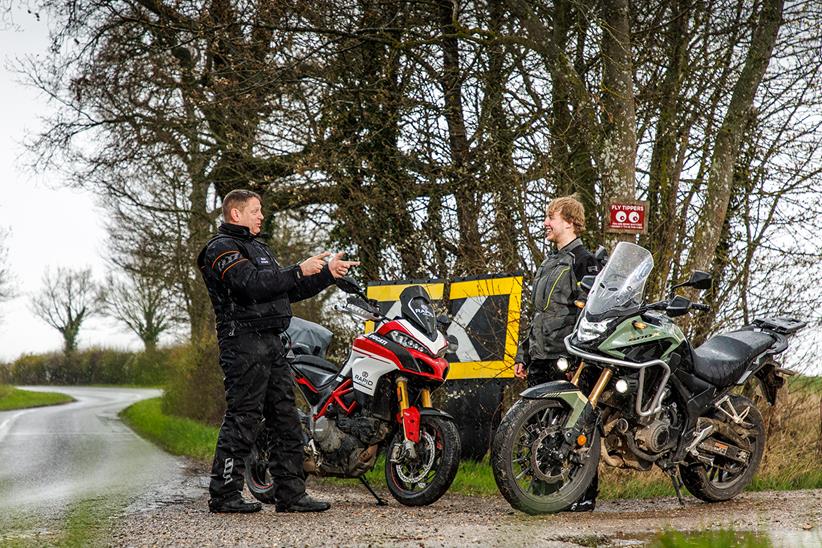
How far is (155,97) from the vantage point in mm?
17422

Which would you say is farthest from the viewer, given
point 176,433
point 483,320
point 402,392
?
point 176,433

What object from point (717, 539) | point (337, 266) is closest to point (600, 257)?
point (337, 266)

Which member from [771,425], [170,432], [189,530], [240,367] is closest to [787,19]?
[771,425]

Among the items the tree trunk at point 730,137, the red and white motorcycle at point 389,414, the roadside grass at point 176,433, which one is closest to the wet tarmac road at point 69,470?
the roadside grass at point 176,433

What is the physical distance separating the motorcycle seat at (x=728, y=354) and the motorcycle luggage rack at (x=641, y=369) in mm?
375

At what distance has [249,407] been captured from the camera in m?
6.61

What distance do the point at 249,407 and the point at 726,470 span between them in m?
3.39

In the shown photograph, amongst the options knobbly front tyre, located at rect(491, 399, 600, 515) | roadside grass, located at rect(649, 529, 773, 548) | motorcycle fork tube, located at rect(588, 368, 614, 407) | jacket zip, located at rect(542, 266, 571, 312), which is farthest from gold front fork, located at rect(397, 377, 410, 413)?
roadside grass, located at rect(649, 529, 773, 548)

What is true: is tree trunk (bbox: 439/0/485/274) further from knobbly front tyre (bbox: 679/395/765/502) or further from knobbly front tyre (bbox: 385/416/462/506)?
knobbly front tyre (bbox: 679/395/765/502)

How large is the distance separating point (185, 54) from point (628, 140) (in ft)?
31.7

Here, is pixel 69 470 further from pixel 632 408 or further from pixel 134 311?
pixel 134 311

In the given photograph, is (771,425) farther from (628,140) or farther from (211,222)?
(211,222)

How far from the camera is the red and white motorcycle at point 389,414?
694cm

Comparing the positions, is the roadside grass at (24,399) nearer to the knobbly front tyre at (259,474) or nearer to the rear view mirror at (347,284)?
the knobbly front tyre at (259,474)
